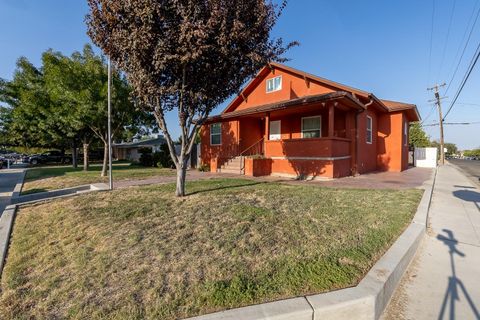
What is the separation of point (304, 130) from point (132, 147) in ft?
118

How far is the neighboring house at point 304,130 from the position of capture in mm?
10211

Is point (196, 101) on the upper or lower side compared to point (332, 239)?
upper

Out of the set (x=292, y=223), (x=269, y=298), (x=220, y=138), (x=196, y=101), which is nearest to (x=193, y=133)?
(x=196, y=101)

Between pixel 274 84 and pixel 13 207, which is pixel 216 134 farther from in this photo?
pixel 13 207

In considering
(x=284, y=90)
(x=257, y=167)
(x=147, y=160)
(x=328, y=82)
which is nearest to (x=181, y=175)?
(x=257, y=167)

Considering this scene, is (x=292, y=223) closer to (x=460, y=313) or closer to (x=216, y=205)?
(x=216, y=205)

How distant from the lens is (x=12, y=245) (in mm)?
4102

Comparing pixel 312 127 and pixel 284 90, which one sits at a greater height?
pixel 284 90

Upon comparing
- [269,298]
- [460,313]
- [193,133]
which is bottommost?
[460,313]

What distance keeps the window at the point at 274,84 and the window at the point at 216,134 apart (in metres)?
3.82

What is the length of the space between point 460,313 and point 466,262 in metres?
1.53

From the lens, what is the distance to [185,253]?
11.0 feet

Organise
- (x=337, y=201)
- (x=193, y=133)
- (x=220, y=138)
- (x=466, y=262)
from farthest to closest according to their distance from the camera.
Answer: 1. (x=220, y=138)
2. (x=193, y=133)
3. (x=337, y=201)
4. (x=466, y=262)

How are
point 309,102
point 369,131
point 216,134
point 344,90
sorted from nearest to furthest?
1. point 309,102
2. point 344,90
3. point 369,131
4. point 216,134
